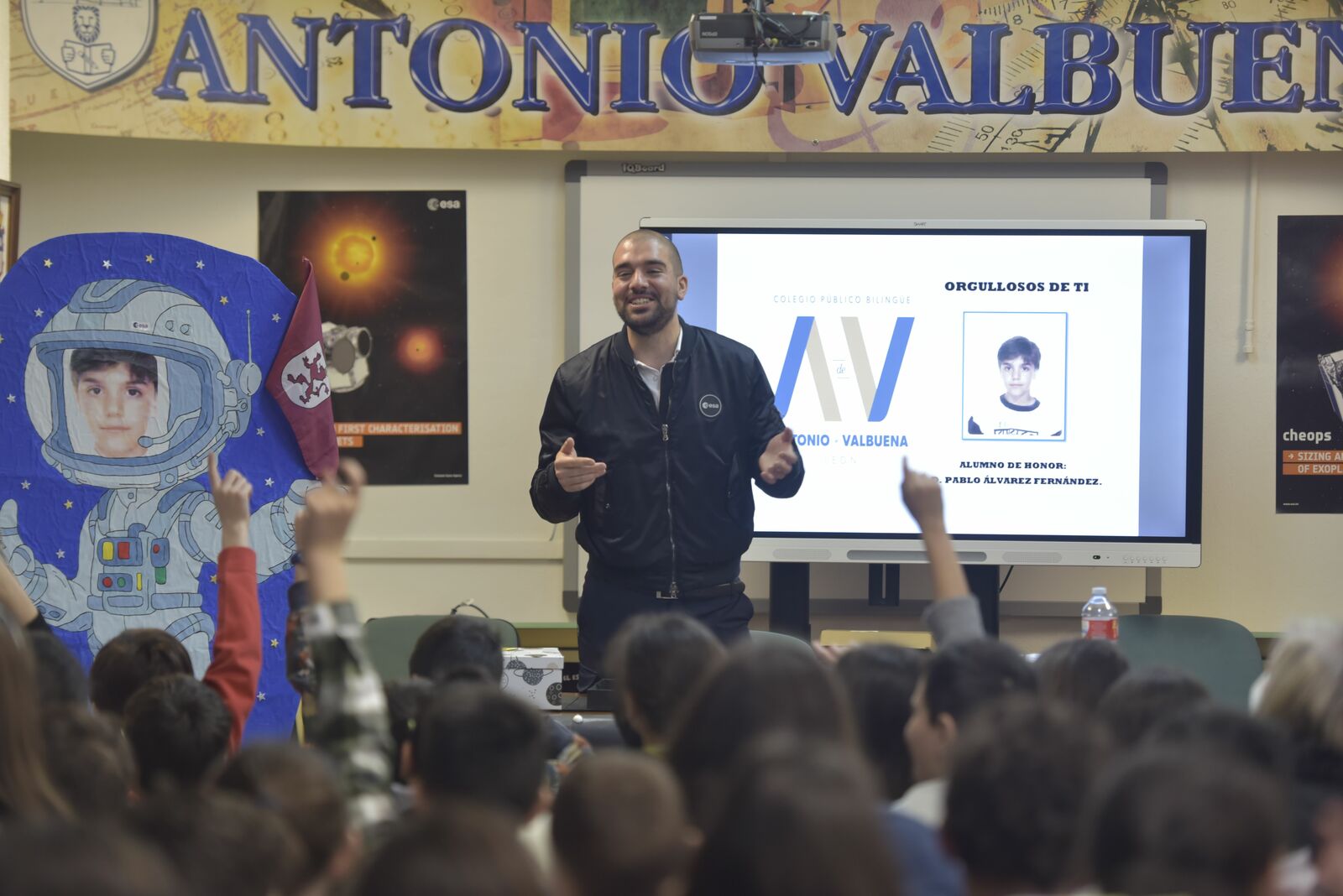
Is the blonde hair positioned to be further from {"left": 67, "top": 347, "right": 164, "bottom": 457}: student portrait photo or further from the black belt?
{"left": 67, "top": 347, "right": 164, "bottom": 457}: student portrait photo

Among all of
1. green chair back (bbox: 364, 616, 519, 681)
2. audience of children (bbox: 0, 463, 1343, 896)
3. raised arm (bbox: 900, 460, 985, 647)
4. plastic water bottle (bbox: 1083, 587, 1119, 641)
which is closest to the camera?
audience of children (bbox: 0, 463, 1343, 896)

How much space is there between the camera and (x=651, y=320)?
3418 millimetres

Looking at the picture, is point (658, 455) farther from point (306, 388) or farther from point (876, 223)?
point (876, 223)

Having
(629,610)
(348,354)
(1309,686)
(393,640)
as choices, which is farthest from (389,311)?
(1309,686)

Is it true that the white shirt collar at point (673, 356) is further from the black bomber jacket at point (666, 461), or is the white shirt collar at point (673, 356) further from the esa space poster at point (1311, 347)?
the esa space poster at point (1311, 347)

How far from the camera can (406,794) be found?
1977 millimetres

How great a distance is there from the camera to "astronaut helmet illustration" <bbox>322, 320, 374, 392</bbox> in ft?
15.1

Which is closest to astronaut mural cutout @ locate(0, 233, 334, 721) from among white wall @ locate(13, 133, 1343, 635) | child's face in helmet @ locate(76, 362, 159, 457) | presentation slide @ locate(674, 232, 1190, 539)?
child's face in helmet @ locate(76, 362, 159, 457)

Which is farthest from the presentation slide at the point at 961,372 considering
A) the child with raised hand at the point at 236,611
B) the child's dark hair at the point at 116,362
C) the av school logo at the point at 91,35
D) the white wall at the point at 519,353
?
the child with raised hand at the point at 236,611

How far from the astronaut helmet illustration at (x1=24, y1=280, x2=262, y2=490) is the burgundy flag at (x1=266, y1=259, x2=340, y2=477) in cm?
7

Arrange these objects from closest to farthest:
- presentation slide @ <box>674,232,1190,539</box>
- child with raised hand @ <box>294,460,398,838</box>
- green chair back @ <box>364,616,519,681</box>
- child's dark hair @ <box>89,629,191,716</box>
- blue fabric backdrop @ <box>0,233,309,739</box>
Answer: child with raised hand @ <box>294,460,398,838</box>
child's dark hair @ <box>89,629,191,716</box>
blue fabric backdrop @ <box>0,233,309,739</box>
green chair back @ <box>364,616,519,681</box>
presentation slide @ <box>674,232,1190,539</box>

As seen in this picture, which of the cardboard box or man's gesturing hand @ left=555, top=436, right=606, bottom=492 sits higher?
man's gesturing hand @ left=555, top=436, right=606, bottom=492

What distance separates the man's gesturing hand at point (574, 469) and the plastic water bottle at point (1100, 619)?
1471 mm

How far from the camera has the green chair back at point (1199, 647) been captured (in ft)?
13.3
